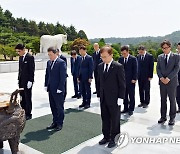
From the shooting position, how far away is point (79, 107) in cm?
505

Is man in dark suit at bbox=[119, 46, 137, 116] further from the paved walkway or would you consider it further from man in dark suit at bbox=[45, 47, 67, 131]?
man in dark suit at bbox=[45, 47, 67, 131]

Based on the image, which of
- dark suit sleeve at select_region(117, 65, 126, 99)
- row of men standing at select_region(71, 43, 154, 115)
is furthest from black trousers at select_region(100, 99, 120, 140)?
row of men standing at select_region(71, 43, 154, 115)

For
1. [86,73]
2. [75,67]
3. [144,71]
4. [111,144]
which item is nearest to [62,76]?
[111,144]

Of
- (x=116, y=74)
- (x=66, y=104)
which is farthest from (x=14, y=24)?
(x=116, y=74)

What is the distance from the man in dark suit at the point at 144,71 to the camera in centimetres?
507

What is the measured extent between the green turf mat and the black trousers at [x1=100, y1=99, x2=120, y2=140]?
1.33 ft

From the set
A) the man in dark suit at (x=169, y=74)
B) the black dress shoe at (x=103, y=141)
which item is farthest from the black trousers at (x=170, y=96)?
the black dress shoe at (x=103, y=141)

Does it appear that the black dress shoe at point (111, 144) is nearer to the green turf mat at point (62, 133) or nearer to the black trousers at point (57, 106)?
the green turf mat at point (62, 133)

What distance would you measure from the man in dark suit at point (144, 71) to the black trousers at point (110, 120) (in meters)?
2.16

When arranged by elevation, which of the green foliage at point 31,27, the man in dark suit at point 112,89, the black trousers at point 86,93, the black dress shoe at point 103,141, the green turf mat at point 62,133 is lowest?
the green turf mat at point 62,133

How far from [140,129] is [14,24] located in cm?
3843

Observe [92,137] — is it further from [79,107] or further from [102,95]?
[79,107]

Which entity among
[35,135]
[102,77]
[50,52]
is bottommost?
[35,135]

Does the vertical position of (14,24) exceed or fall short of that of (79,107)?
it exceeds it
